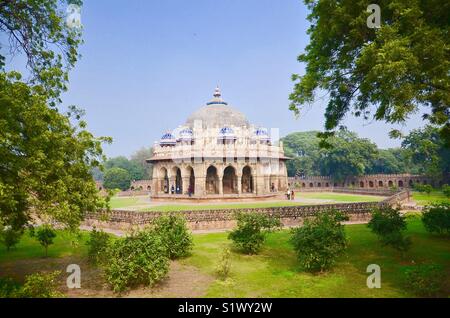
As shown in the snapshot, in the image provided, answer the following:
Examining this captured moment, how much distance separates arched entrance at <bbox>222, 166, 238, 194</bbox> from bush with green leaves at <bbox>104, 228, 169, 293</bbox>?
29.4 m

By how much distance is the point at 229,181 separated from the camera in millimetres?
39562

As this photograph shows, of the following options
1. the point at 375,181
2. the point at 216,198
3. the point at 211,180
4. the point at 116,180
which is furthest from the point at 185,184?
the point at 375,181

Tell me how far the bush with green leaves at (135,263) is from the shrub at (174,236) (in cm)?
228

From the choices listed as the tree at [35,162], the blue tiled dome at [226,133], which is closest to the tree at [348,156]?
the blue tiled dome at [226,133]

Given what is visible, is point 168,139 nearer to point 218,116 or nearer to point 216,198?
point 218,116

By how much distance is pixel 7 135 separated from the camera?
691 cm

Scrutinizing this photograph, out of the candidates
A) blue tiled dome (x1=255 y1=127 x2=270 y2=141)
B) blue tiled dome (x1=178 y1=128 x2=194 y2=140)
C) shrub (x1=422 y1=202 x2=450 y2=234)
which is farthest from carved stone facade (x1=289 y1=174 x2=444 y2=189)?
shrub (x1=422 y1=202 x2=450 y2=234)

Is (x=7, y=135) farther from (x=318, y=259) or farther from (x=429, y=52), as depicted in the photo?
(x=429, y=52)

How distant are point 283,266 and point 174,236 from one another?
4173mm

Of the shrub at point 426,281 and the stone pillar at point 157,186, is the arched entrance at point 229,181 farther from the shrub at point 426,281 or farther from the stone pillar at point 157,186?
the shrub at point 426,281

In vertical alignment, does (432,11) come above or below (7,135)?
above

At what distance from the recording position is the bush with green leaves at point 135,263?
28.8ft
